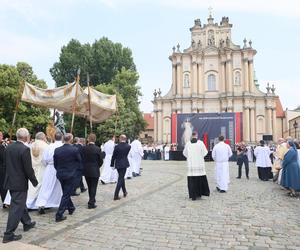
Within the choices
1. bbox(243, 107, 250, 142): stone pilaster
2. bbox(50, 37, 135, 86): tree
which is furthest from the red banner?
bbox(50, 37, 135, 86): tree

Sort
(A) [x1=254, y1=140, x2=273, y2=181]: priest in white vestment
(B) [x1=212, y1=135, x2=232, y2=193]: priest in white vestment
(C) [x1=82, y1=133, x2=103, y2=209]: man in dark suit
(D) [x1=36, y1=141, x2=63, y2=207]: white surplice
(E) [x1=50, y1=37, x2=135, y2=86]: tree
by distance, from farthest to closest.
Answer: (E) [x1=50, y1=37, x2=135, y2=86]: tree < (A) [x1=254, y1=140, x2=273, y2=181]: priest in white vestment < (B) [x1=212, y1=135, x2=232, y2=193]: priest in white vestment < (C) [x1=82, y1=133, x2=103, y2=209]: man in dark suit < (D) [x1=36, y1=141, x2=63, y2=207]: white surplice

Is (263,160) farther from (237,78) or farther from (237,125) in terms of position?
(237,78)

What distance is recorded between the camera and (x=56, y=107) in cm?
1194

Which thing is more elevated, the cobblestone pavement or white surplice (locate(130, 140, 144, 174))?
white surplice (locate(130, 140, 144, 174))

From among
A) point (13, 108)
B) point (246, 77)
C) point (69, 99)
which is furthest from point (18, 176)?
point (246, 77)

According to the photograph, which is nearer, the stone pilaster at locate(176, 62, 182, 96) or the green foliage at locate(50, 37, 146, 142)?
the green foliage at locate(50, 37, 146, 142)

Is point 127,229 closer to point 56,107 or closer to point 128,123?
point 56,107

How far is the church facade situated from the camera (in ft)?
160

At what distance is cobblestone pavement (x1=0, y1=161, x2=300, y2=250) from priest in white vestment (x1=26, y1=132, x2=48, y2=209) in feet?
1.51

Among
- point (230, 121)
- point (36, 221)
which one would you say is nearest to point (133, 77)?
point (230, 121)

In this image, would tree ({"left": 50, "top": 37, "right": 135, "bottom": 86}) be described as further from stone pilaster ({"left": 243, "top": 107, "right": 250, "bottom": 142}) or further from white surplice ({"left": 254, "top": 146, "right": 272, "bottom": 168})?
white surplice ({"left": 254, "top": 146, "right": 272, "bottom": 168})

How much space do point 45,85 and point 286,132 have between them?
153 feet

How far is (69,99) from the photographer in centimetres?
1114

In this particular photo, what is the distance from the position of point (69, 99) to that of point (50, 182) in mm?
4106
